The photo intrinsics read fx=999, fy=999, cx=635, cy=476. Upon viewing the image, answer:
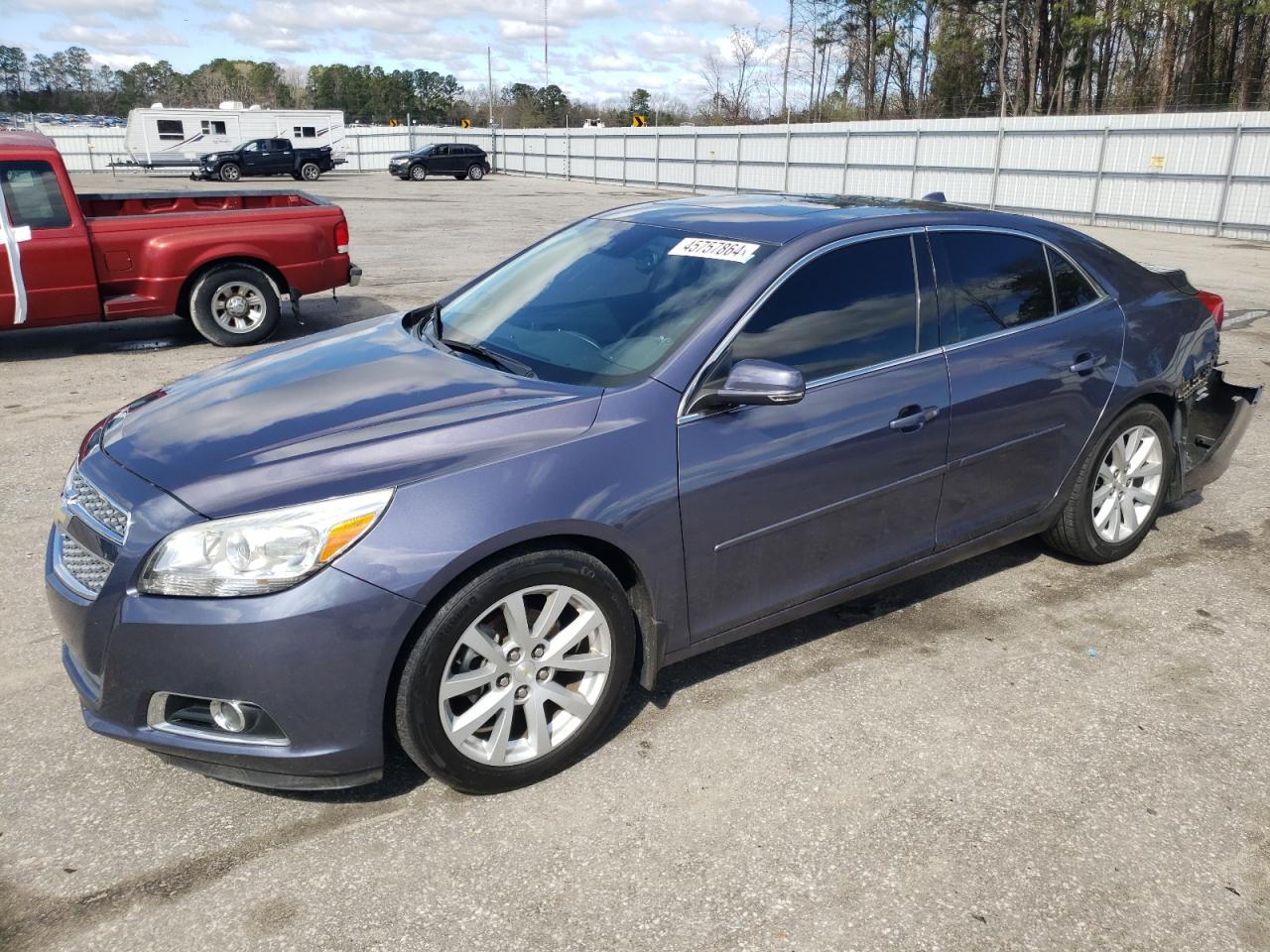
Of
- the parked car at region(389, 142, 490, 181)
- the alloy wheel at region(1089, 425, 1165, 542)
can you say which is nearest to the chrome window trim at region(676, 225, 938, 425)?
the alloy wheel at region(1089, 425, 1165, 542)

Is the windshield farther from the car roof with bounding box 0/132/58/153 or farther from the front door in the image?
the car roof with bounding box 0/132/58/153

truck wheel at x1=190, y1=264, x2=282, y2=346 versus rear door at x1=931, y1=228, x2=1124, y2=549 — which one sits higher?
rear door at x1=931, y1=228, x2=1124, y2=549

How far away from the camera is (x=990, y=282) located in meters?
3.96

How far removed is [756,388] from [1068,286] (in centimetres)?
199

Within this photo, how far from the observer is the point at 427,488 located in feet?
8.64

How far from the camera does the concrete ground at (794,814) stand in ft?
8.09

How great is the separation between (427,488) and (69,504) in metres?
1.19

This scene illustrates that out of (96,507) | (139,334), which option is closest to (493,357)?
(96,507)

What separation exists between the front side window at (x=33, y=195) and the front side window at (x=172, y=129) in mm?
39331

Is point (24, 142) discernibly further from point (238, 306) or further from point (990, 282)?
point (990, 282)

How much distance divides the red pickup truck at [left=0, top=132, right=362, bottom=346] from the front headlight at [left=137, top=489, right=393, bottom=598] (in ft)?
22.5

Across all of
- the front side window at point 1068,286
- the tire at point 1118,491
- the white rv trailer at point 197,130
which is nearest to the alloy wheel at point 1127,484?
the tire at point 1118,491

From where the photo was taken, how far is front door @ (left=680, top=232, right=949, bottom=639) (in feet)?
10.3

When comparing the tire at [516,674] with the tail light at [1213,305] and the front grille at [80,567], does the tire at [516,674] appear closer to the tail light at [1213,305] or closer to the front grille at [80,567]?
the front grille at [80,567]
